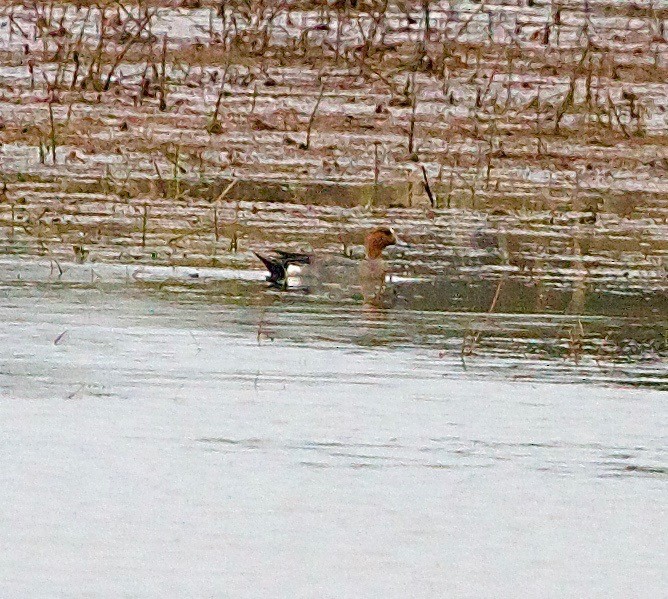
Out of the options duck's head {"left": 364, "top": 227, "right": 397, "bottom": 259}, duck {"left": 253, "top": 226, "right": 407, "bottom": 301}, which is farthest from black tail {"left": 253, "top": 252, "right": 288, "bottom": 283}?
duck's head {"left": 364, "top": 227, "right": 397, "bottom": 259}

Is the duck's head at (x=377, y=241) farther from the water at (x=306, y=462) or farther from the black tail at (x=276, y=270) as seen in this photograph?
the water at (x=306, y=462)

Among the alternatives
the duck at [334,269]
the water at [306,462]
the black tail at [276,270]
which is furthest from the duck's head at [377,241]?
the water at [306,462]

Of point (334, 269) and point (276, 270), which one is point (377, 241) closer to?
point (334, 269)

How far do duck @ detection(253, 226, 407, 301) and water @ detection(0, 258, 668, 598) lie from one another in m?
0.67

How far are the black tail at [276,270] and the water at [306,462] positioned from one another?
746 mm

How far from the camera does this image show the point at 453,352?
29.7ft

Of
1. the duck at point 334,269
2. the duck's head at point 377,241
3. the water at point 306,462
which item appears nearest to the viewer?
the water at point 306,462

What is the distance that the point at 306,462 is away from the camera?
284 inches

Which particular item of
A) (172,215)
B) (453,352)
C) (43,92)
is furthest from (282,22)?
(453,352)

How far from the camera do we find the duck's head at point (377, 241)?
1122 cm

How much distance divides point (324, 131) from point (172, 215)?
10.1ft

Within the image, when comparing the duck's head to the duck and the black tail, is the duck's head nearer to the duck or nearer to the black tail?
the duck

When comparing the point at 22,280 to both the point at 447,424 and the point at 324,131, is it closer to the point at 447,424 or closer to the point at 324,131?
the point at 447,424

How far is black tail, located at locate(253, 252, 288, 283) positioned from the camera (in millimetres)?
10570
